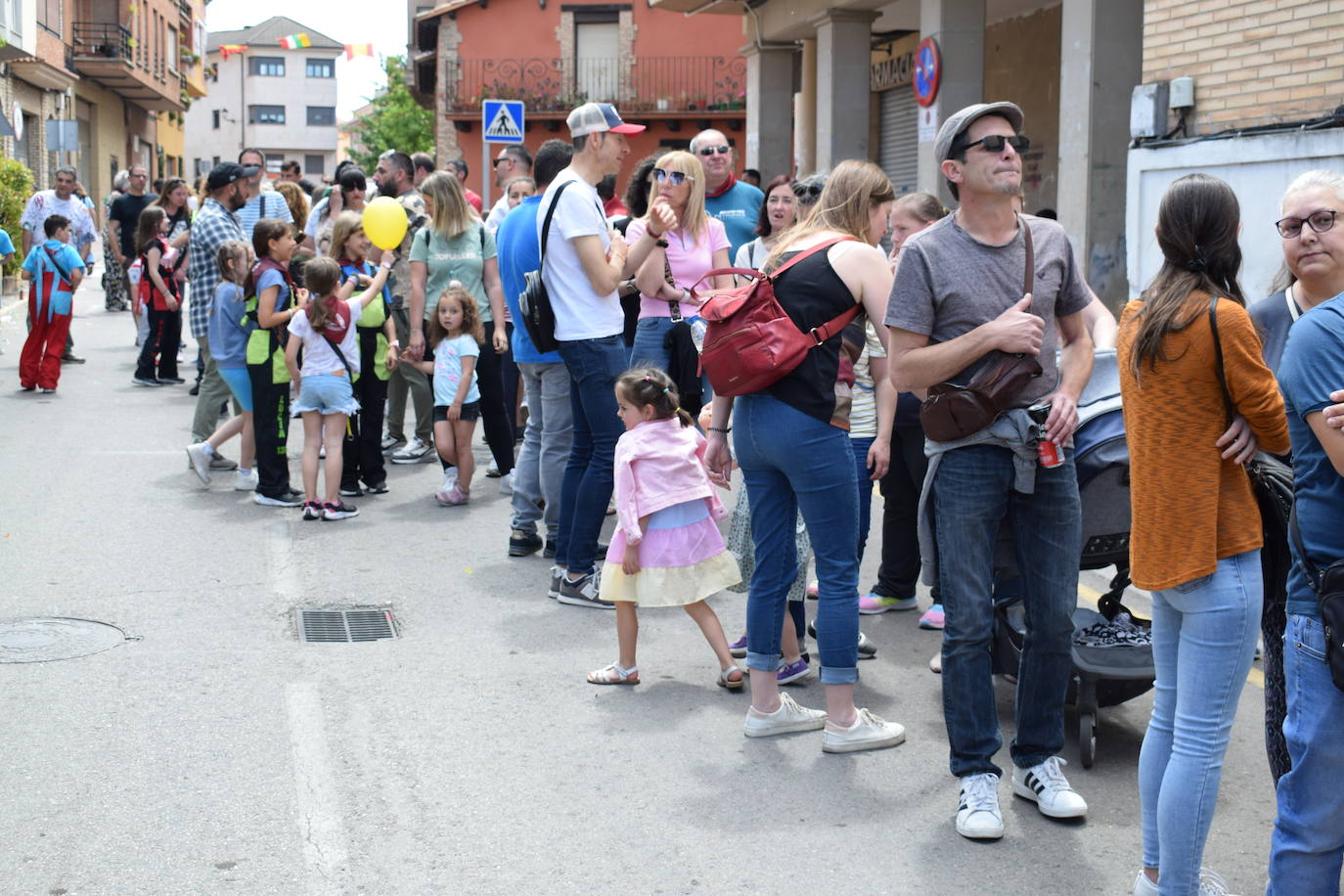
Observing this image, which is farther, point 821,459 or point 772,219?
point 772,219

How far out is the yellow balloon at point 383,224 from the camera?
9953 millimetres

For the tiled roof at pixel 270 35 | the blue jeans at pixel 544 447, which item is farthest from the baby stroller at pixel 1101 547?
the tiled roof at pixel 270 35

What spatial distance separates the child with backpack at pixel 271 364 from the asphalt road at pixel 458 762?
1.48 meters

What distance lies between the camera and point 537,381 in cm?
756

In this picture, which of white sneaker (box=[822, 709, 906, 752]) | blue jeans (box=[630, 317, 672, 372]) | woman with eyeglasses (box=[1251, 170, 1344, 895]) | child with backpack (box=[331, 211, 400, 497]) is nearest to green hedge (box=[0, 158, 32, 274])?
child with backpack (box=[331, 211, 400, 497])

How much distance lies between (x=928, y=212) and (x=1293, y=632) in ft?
10.7

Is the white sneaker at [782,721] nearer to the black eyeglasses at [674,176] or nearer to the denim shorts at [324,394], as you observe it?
the black eyeglasses at [674,176]

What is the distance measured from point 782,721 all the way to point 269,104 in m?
115

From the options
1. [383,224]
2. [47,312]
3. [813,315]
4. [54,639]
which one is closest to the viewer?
[813,315]

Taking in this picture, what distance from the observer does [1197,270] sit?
349 cm

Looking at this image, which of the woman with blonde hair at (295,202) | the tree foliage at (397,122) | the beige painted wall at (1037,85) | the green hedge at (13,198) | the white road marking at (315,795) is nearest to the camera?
the white road marking at (315,795)

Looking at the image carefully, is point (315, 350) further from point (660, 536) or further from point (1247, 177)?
point (1247, 177)

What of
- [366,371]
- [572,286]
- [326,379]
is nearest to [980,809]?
[572,286]

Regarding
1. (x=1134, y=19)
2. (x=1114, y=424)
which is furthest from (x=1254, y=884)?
(x=1134, y=19)
